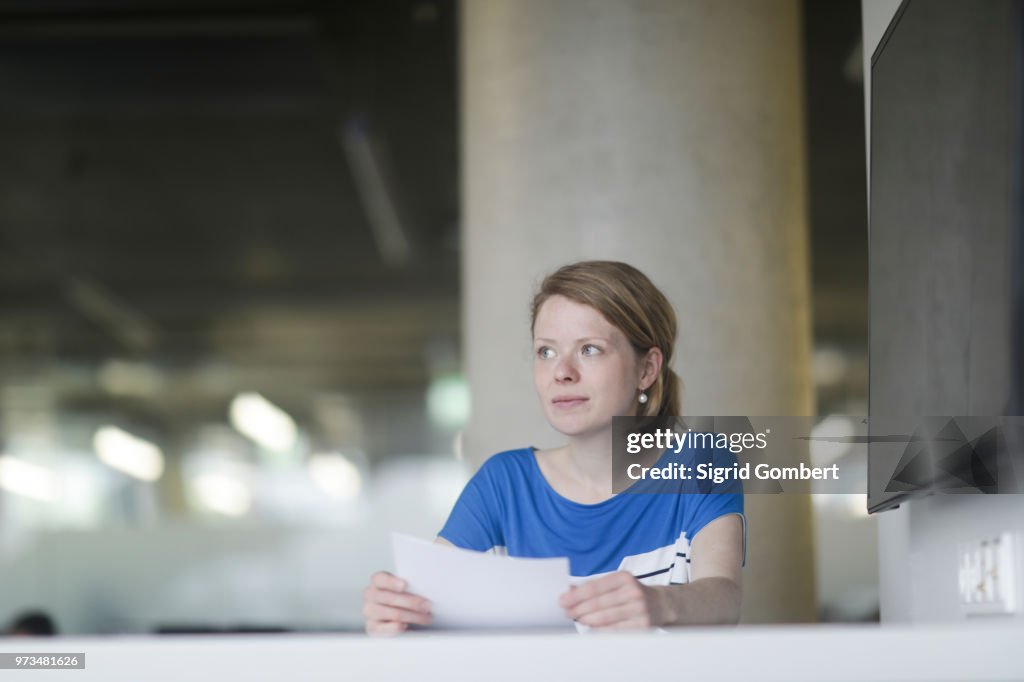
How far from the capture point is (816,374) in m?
13.5

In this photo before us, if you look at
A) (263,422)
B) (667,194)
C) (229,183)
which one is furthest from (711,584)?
(263,422)

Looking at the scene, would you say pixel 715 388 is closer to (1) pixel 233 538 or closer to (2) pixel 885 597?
(2) pixel 885 597

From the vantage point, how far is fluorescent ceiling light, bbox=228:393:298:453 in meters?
14.6

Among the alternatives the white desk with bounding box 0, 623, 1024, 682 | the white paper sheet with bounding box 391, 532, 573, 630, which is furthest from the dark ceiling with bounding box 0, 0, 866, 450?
the white desk with bounding box 0, 623, 1024, 682

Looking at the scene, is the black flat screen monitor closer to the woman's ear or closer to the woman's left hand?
the woman's ear

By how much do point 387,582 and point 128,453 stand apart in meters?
14.0

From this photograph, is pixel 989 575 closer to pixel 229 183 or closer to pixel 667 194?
pixel 667 194

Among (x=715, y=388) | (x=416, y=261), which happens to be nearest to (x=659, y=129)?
(x=715, y=388)

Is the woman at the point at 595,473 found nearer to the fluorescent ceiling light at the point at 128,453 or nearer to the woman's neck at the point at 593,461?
the woman's neck at the point at 593,461

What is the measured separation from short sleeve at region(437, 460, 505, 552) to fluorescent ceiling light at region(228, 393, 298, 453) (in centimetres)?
1249

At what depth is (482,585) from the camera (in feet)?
5.23

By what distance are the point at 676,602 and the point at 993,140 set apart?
0.80m

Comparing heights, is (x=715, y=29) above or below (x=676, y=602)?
above

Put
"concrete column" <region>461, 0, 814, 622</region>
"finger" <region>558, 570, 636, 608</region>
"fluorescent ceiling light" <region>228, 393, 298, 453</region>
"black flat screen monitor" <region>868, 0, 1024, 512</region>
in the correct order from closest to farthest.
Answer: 1. "black flat screen monitor" <region>868, 0, 1024, 512</region>
2. "finger" <region>558, 570, 636, 608</region>
3. "concrete column" <region>461, 0, 814, 622</region>
4. "fluorescent ceiling light" <region>228, 393, 298, 453</region>
